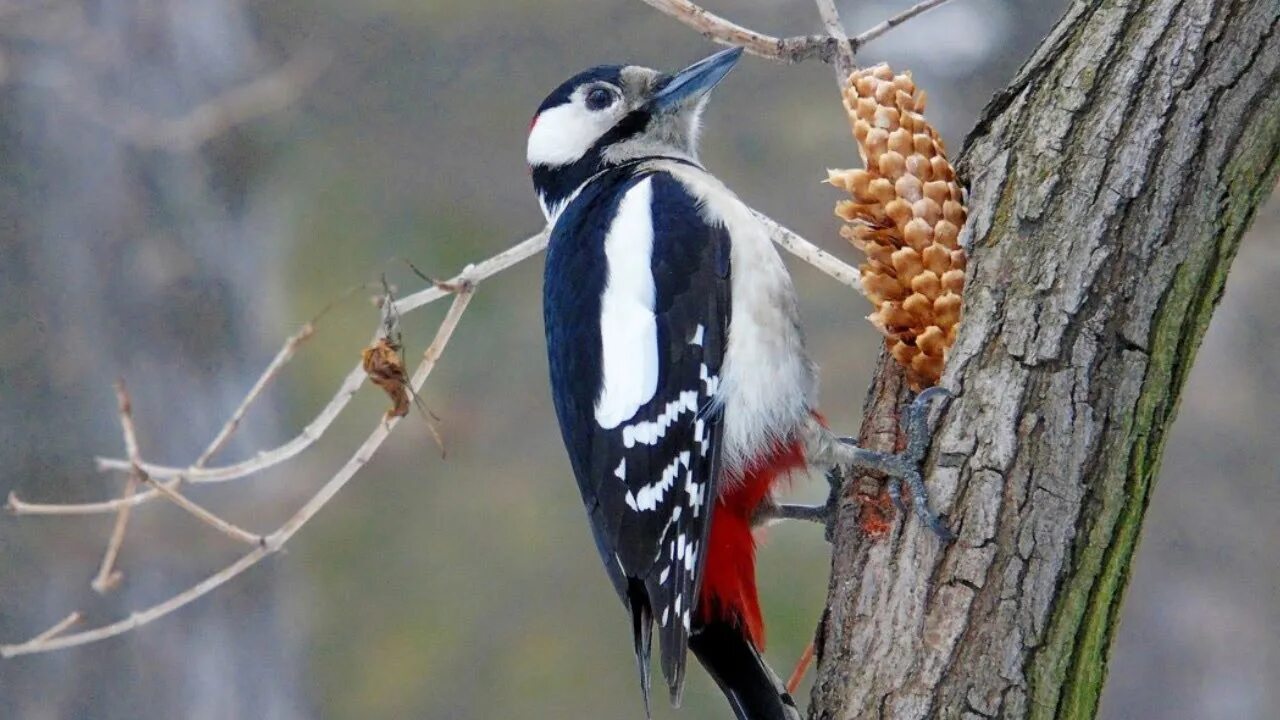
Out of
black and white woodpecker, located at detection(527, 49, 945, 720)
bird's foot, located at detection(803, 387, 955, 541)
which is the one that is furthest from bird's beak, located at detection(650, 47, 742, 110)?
bird's foot, located at detection(803, 387, 955, 541)

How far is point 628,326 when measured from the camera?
8.57 ft

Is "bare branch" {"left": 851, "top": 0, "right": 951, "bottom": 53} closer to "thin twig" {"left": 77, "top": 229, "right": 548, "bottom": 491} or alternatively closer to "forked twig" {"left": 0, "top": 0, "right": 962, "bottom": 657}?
"forked twig" {"left": 0, "top": 0, "right": 962, "bottom": 657}

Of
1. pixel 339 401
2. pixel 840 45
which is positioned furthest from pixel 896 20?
pixel 339 401

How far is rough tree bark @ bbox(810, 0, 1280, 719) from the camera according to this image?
1800 millimetres

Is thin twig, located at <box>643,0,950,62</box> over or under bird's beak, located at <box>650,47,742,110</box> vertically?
under

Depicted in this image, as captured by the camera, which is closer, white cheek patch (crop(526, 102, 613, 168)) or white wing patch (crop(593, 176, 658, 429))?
white wing patch (crop(593, 176, 658, 429))

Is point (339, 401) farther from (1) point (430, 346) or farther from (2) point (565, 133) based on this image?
(2) point (565, 133)

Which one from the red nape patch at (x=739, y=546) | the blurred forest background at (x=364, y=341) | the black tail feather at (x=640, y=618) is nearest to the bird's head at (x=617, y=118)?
the red nape patch at (x=739, y=546)

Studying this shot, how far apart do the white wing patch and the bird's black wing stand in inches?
0.6

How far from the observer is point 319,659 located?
5.81 meters

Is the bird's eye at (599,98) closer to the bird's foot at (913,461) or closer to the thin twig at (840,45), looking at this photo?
the thin twig at (840,45)

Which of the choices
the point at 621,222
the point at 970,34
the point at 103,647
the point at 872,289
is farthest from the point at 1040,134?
the point at 103,647

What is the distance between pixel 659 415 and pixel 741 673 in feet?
1.64

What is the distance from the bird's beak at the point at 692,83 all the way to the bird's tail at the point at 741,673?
1.30 m
